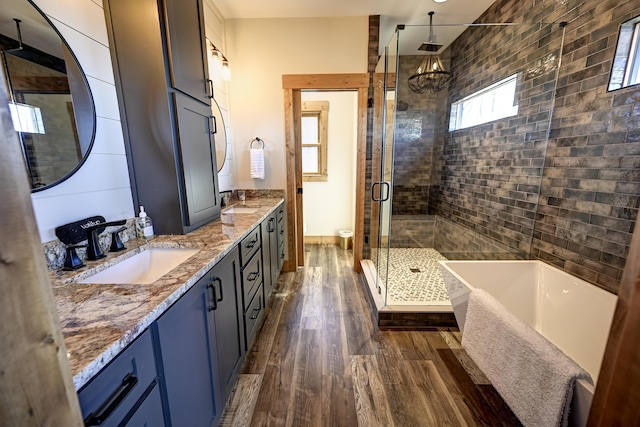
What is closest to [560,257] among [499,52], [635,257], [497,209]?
[497,209]

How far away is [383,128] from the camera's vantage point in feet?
9.18

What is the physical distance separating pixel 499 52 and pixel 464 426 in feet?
10.1

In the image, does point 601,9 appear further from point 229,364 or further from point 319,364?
point 229,364

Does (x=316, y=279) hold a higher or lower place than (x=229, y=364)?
lower

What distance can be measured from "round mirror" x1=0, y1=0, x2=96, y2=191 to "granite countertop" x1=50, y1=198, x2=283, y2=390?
43 cm

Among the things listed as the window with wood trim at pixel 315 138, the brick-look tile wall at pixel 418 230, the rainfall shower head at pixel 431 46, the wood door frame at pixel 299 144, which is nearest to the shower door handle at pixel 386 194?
the wood door frame at pixel 299 144

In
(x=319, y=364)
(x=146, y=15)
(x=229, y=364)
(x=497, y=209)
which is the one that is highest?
(x=146, y=15)

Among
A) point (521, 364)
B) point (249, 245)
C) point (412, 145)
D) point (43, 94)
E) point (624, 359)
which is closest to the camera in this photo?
point (624, 359)

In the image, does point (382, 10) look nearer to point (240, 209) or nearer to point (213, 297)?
point (240, 209)

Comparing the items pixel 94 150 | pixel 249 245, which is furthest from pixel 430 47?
pixel 94 150

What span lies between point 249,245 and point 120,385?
110cm

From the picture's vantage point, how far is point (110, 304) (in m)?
0.78

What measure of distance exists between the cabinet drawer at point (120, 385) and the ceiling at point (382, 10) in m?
2.97

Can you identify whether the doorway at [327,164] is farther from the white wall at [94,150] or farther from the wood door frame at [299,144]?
the white wall at [94,150]
